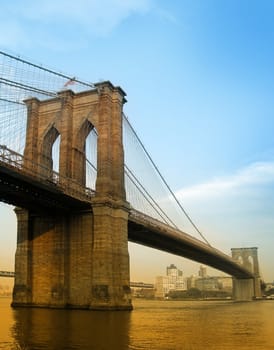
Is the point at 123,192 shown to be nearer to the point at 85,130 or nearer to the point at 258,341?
the point at 85,130

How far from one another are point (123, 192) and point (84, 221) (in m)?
4.58

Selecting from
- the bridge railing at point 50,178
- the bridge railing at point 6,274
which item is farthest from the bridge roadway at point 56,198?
the bridge railing at point 6,274

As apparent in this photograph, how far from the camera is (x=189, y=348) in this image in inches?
667

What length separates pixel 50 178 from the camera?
38.9m

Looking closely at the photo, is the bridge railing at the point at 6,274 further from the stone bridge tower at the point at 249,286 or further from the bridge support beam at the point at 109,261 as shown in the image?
the bridge support beam at the point at 109,261

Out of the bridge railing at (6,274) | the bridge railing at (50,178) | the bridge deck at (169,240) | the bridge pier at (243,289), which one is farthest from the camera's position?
the bridge railing at (6,274)

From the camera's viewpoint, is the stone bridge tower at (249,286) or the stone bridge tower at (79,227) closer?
the stone bridge tower at (79,227)

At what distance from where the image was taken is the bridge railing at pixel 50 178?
32.7m

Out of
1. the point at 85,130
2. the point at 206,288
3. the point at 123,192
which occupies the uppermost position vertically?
the point at 85,130

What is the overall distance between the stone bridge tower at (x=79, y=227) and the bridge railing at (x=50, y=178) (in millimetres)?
591

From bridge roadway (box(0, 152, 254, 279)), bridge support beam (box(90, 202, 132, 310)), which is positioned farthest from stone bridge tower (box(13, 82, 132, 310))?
bridge roadway (box(0, 152, 254, 279))

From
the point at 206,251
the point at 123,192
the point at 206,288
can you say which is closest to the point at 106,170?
A: the point at 123,192

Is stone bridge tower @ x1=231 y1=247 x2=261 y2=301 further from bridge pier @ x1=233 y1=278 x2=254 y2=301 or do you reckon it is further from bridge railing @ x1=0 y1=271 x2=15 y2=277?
bridge railing @ x1=0 y1=271 x2=15 y2=277

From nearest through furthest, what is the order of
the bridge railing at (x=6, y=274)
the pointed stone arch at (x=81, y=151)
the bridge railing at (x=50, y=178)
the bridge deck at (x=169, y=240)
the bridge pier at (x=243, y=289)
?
the bridge railing at (x=50, y=178)
the pointed stone arch at (x=81, y=151)
the bridge deck at (x=169, y=240)
the bridge pier at (x=243, y=289)
the bridge railing at (x=6, y=274)
